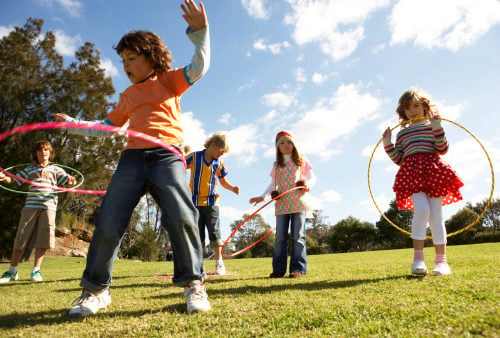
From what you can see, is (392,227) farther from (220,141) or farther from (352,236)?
(220,141)

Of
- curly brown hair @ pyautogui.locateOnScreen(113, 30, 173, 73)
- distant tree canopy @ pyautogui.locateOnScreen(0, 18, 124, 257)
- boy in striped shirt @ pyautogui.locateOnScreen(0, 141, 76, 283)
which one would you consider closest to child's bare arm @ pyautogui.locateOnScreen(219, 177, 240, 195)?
boy in striped shirt @ pyautogui.locateOnScreen(0, 141, 76, 283)

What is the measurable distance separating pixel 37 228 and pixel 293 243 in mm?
4182

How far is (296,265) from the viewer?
4949 mm

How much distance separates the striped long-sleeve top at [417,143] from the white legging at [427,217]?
Result: 54 cm

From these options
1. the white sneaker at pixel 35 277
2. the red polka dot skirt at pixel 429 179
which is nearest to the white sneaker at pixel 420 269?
the red polka dot skirt at pixel 429 179

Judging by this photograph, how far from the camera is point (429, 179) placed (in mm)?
4102

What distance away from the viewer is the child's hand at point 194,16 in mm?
2861

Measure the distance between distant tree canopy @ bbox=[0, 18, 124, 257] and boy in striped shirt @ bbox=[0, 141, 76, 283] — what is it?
496 inches

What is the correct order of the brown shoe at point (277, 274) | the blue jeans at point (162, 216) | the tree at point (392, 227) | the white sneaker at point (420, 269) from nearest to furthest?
1. the blue jeans at point (162, 216)
2. the white sneaker at point (420, 269)
3. the brown shoe at point (277, 274)
4. the tree at point (392, 227)

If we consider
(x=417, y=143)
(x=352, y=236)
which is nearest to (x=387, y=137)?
(x=417, y=143)

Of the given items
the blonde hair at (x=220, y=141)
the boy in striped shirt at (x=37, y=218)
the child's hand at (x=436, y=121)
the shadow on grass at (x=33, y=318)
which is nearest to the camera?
the shadow on grass at (x=33, y=318)

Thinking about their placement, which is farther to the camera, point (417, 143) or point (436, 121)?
point (417, 143)

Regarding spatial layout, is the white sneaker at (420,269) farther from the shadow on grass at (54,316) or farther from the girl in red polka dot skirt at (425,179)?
the shadow on grass at (54,316)

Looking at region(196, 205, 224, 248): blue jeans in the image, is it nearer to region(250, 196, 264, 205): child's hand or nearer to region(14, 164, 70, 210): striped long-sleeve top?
region(250, 196, 264, 205): child's hand
